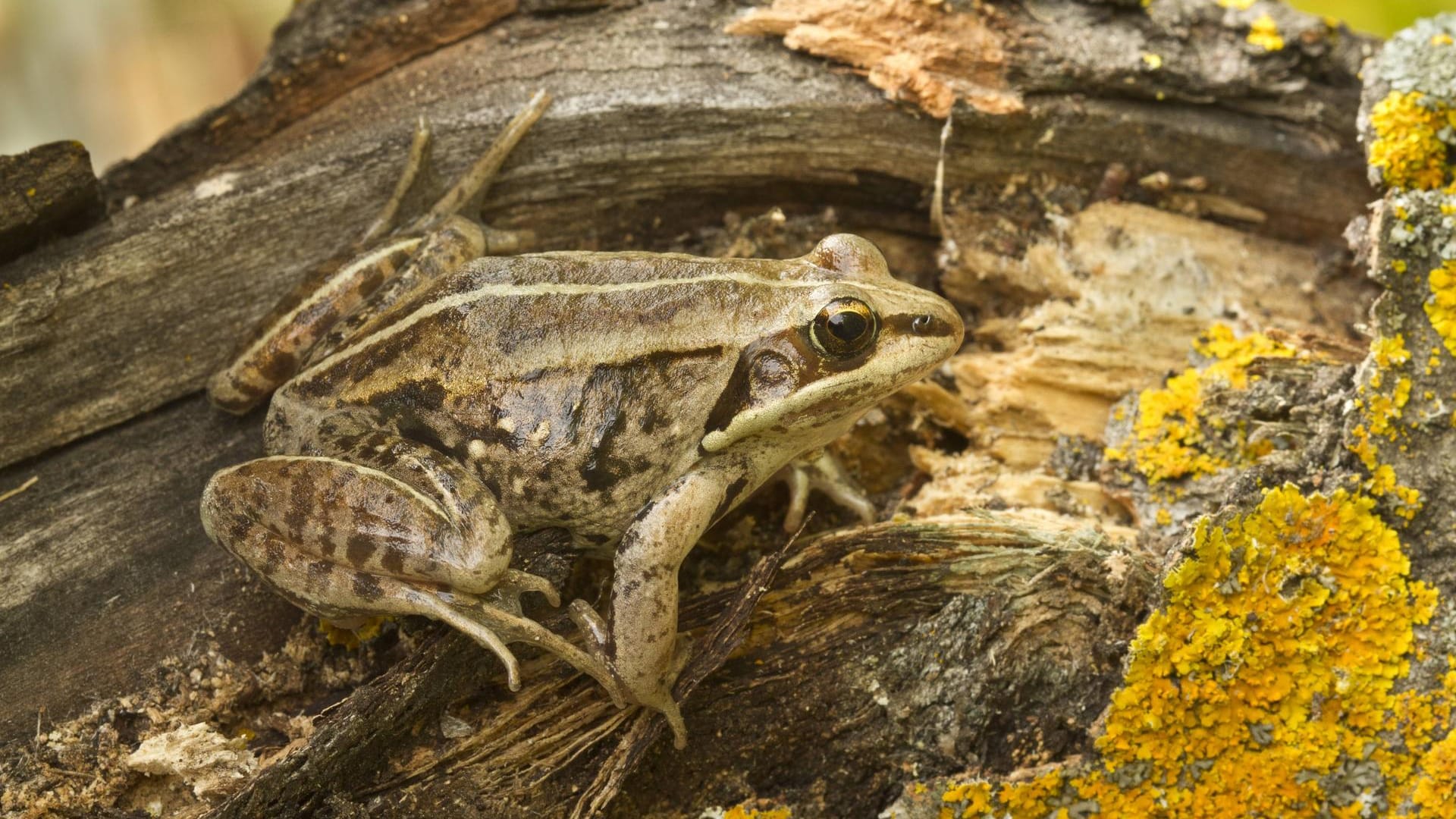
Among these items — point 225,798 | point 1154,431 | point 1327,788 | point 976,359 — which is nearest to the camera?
point 225,798

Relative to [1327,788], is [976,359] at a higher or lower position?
higher

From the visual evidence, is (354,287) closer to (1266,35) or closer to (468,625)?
(468,625)

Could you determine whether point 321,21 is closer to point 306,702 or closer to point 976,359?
point 306,702

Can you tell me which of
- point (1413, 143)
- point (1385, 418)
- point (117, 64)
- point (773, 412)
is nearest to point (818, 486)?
point (773, 412)

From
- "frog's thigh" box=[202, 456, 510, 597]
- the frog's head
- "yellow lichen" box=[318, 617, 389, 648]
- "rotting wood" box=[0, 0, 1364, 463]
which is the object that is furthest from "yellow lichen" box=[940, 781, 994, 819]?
"rotting wood" box=[0, 0, 1364, 463]

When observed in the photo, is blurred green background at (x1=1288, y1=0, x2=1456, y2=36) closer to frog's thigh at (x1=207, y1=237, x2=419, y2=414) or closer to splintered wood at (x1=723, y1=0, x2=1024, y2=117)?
splintered wood at (x1=723, y1=0, x2=1024, y2=117)

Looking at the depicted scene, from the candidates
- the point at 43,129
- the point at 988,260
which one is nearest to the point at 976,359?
the point at 988,260
